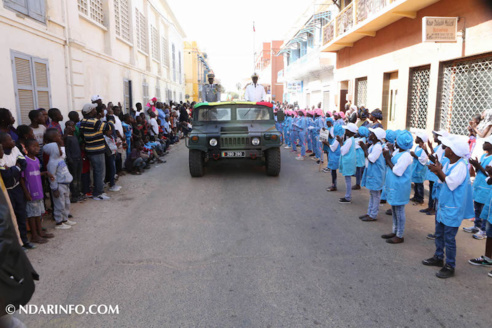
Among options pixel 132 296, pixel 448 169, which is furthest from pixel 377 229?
pixel 132 296

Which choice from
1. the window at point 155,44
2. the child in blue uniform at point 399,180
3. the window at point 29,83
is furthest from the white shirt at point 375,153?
the window at point 155,44

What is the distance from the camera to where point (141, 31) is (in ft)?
52.8

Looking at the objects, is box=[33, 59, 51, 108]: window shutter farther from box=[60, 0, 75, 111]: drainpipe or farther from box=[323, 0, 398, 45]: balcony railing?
box=[323, 0, 398, 45]: balcony railing

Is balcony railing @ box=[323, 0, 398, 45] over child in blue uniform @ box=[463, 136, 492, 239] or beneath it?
over

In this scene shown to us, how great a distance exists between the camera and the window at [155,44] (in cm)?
1889

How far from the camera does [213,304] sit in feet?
9.43

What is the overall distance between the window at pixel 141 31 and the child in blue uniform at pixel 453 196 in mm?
14567

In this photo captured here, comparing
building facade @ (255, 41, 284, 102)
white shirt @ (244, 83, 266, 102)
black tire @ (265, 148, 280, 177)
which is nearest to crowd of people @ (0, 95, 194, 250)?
black tire @ (265, 148, 280, 177)

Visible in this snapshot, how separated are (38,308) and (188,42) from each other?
139 ft

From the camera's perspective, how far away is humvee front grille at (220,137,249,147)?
7512mm

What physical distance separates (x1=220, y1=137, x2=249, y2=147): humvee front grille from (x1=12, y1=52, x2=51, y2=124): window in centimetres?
366

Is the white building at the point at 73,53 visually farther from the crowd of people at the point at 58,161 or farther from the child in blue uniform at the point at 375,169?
the child in blue uniform at the point at 375,169

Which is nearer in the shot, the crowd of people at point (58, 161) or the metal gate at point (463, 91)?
the crowd of people at point (58, 161)

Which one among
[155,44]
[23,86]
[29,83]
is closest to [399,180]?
[23,86]
